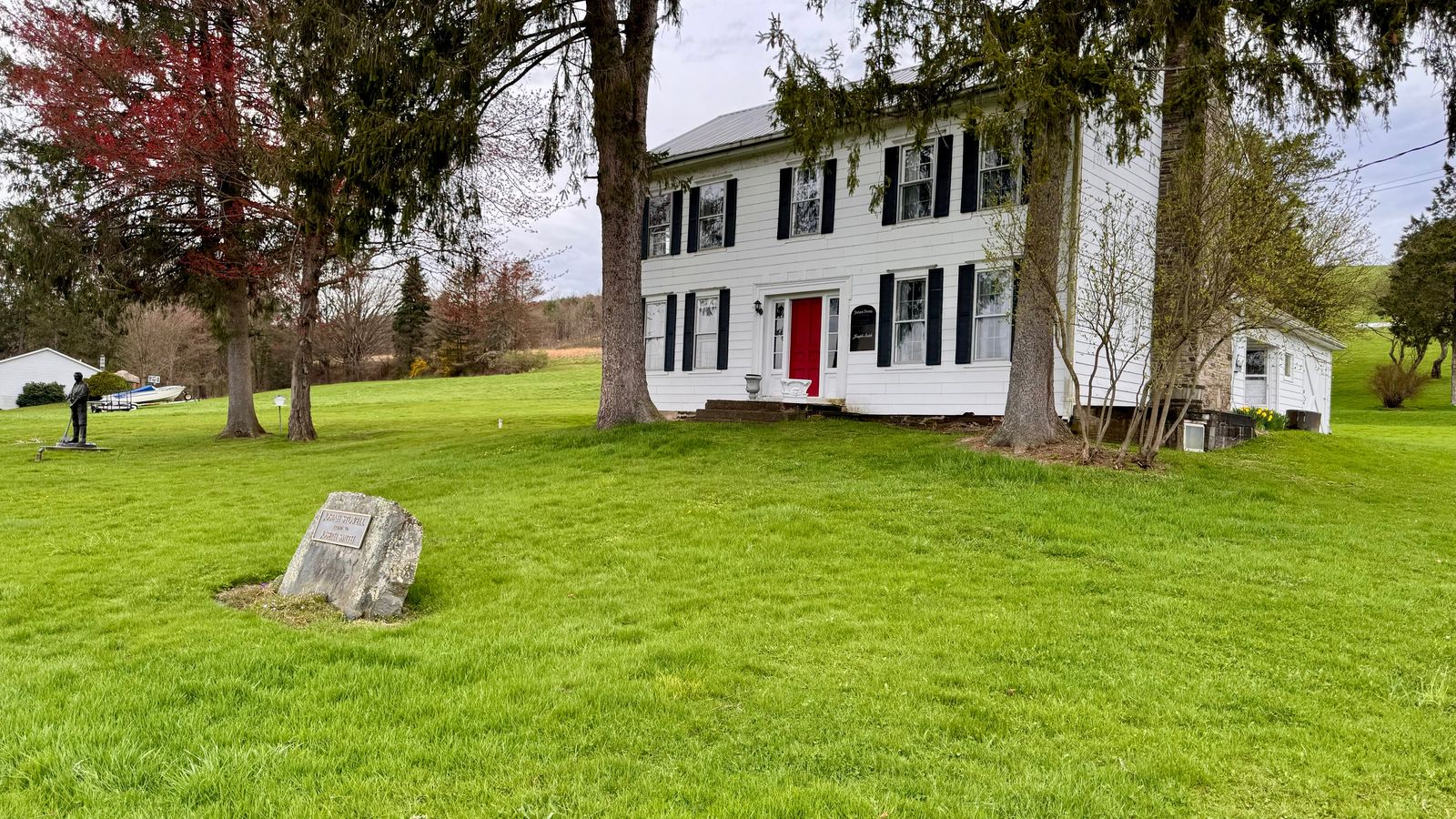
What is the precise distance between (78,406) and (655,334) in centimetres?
1049

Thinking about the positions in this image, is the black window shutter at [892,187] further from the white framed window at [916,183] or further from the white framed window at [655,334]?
the white framed window at [655,334]

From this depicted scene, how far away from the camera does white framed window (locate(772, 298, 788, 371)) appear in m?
15.1

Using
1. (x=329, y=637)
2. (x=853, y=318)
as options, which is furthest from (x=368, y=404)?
(x=329, y=637)

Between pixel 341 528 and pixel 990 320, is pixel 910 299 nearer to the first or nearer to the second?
pixel 990 320

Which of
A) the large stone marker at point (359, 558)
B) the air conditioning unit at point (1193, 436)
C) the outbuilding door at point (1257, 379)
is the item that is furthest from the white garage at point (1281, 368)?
the large stone marker at point (359, 558)

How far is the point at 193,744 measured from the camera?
3043 mm

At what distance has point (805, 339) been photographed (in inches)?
588

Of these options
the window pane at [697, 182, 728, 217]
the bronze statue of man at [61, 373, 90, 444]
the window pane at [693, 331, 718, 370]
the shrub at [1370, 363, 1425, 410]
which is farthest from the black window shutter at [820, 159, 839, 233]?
the shrub at [1370, 363, 1425, 410]

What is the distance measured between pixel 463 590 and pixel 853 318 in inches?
390

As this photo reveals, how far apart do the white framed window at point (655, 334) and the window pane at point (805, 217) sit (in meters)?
3.44

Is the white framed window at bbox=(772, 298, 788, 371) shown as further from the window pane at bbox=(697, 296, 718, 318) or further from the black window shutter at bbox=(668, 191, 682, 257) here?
the black window shutter at bbox=(668, 191, 682, 257)

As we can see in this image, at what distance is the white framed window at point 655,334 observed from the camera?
16.9 metres

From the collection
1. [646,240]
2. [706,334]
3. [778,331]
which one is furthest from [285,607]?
[646,240]

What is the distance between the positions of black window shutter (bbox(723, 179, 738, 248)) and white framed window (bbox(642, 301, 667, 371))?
202 cm
